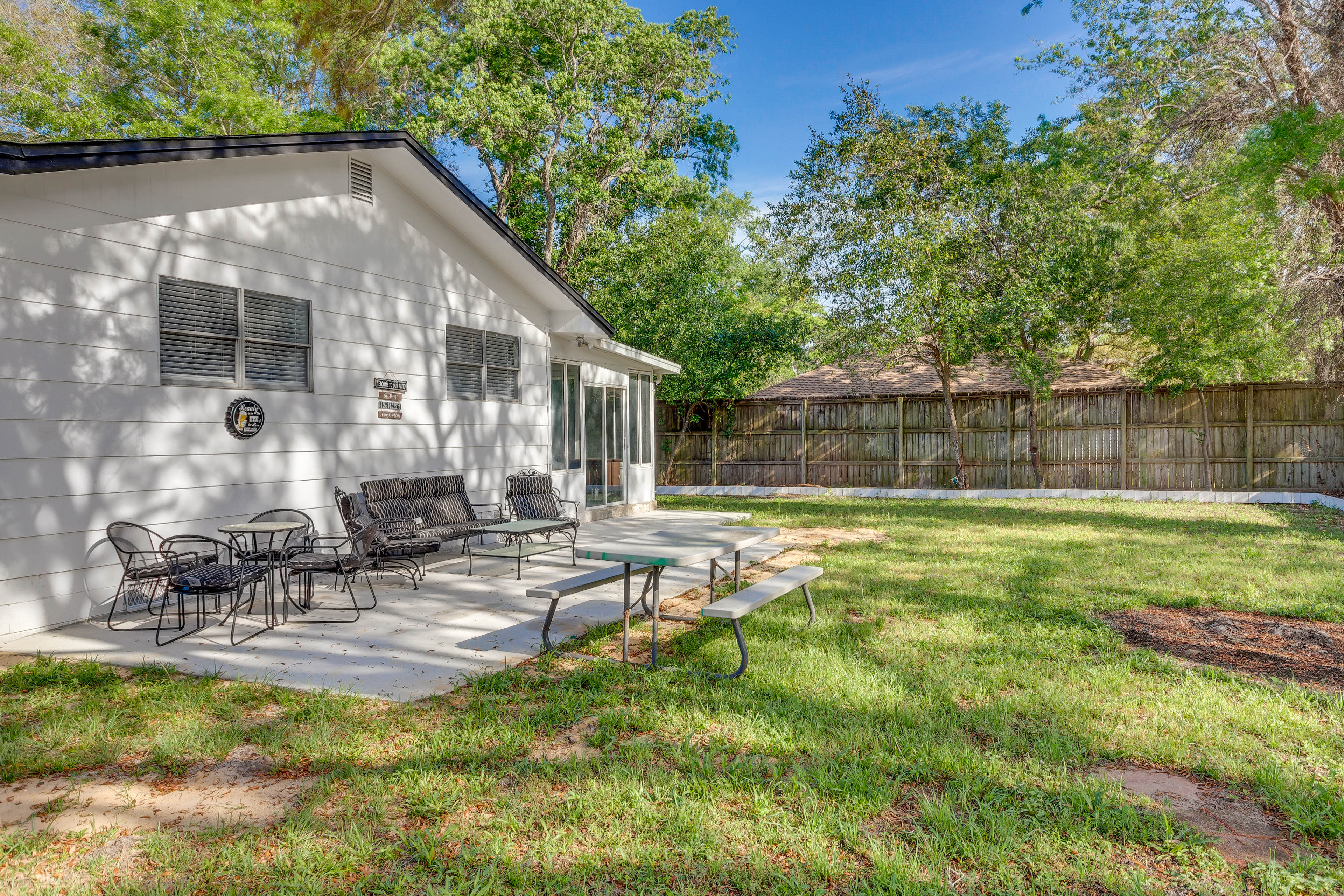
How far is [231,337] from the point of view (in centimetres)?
678

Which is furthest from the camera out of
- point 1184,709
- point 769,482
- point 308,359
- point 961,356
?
point 769,482

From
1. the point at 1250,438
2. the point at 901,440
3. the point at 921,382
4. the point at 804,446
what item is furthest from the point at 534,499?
the point at 1250,438

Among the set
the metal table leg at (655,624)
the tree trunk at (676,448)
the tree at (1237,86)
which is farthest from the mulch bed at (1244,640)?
the tree trunk at (676,448)

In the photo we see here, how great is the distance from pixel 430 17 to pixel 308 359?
652 inches

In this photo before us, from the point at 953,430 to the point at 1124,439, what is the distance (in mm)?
3683

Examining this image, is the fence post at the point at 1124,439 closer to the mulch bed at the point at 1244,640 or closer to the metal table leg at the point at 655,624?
the mulch bed at the point at 1244,640

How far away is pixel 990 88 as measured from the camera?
54.5 feet

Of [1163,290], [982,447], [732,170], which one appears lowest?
[982,447]

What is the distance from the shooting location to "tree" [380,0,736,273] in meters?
15.8

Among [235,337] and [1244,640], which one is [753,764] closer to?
[1244,640]

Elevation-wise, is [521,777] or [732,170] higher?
[732,170]

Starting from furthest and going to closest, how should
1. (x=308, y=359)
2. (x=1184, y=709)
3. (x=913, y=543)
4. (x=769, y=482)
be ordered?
(x=769, y=482) → (x=913, y=543) → (x=308, y=359) → (x=1184, y=709)

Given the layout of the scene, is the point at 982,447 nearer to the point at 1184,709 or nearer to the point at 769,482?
the point at 769,482

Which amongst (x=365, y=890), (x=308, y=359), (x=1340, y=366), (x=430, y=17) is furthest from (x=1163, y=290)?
(x=430, y=17)
